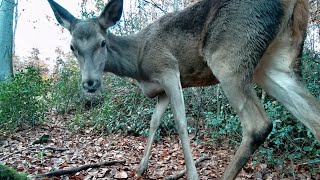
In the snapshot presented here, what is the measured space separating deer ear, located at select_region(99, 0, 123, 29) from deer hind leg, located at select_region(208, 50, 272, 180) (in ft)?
5.91

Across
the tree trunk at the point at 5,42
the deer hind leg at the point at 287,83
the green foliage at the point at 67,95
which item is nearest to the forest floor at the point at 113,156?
the deer hind leg at the point at 287,83

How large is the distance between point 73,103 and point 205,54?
7.24 meters

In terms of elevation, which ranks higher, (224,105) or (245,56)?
(224,105)

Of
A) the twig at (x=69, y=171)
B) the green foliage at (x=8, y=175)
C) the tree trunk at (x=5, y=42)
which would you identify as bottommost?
the green foliage at (x=8, y=175)

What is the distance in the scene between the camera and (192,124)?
7.20 meters

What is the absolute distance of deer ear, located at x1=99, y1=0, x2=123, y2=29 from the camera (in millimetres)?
4704

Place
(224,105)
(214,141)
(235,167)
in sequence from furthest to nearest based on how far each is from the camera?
(224,105) < (214,141) < (235,167)

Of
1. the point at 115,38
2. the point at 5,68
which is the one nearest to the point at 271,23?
the point at 115,38

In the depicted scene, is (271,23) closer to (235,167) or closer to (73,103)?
(235,167)

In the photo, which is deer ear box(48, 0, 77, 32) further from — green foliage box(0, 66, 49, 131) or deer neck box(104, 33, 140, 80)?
green foliage box(0, 66, 49, 131)

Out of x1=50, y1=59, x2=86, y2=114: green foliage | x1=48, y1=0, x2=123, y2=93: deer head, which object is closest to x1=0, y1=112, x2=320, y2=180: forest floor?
x1=48, y1=0, x2=123, y2=93: deer head

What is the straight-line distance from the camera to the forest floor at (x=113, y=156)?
4.47 metres

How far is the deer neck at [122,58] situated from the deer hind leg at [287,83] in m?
1.79

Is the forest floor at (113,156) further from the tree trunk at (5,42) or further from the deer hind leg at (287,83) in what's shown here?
the tree trunk at (5,42)
